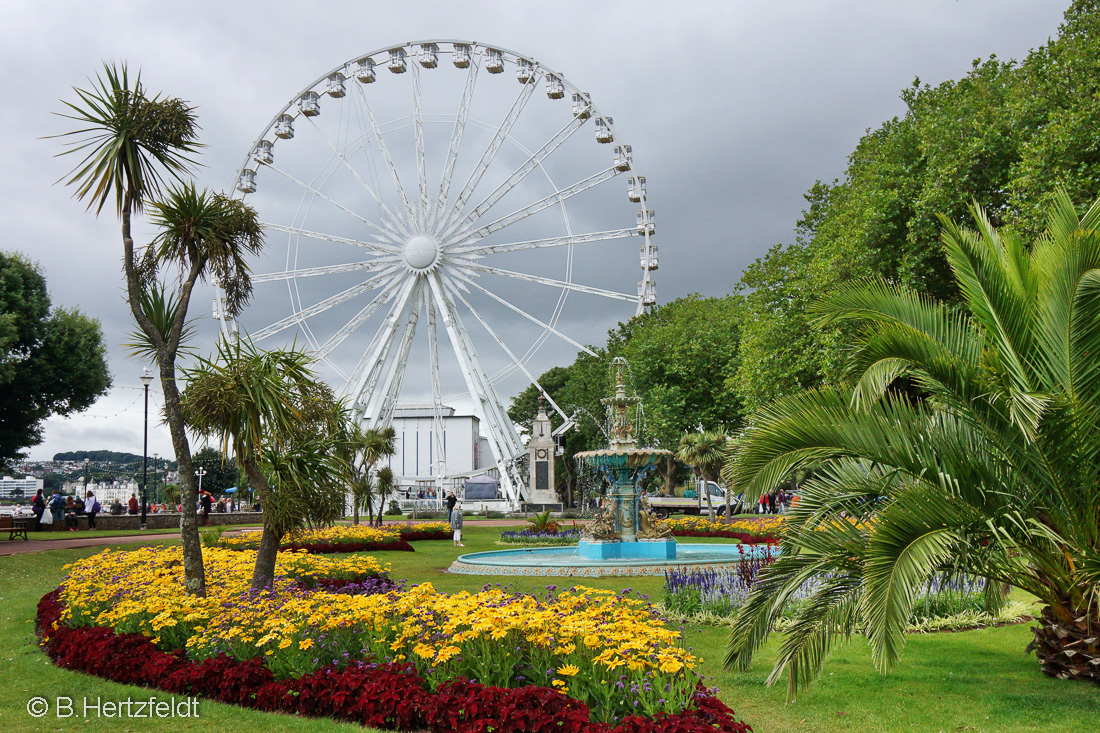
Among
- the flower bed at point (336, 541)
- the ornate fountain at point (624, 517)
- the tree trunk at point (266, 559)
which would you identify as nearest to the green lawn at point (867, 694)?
the tree trunk at point (266, 559)

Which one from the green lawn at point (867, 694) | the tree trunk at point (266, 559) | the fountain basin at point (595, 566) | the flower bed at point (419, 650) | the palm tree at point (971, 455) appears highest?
the palm tree at point (971, 455)

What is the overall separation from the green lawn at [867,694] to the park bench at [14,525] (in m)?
16.5

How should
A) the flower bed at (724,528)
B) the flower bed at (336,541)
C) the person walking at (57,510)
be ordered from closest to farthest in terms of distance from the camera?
the flower bed at (336,541)
the flower bed at (724,528)
the person walking at (57,510)

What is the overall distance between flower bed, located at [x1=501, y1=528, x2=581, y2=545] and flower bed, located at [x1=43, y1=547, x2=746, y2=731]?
16799mm

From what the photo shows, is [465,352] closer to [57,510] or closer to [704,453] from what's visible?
[704,453]

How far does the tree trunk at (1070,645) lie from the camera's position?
23.2 ft

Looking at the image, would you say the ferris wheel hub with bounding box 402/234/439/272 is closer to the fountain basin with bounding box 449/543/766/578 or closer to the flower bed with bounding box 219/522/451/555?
the flower bed with bounding box 219/522/451/555

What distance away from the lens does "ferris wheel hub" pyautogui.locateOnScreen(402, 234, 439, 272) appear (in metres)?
33.7

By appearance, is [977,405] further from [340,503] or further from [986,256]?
[340,503]

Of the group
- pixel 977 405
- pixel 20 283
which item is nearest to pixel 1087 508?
pixel 977 405

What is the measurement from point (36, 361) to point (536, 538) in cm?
1765

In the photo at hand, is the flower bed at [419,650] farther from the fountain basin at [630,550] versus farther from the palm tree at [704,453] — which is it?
the palm tree at [704,453]

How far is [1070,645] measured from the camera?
723cm

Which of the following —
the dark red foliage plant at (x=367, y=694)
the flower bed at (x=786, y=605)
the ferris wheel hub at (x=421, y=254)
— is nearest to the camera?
the dark red foliage plant at (x=367, y=694)
